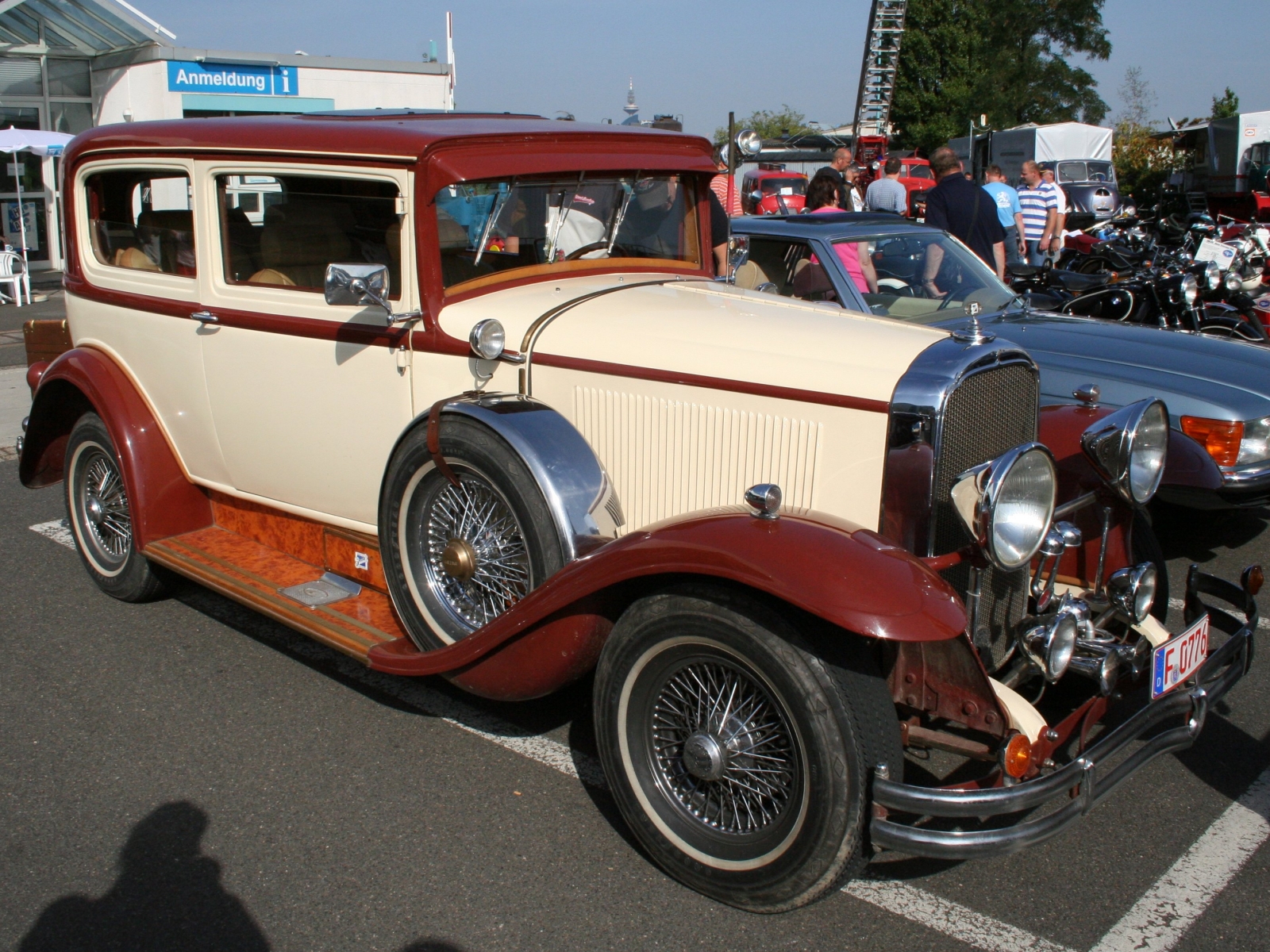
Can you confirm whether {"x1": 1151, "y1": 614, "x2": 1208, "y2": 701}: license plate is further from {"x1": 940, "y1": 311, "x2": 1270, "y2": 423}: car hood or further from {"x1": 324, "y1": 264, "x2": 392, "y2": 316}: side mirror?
{"x1": 324, "y1": 264, "x2": 392, "y2": 316}: side mirror

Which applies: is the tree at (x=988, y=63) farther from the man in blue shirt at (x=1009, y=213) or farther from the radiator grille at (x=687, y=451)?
the radiator grille at (x=687, y=451)

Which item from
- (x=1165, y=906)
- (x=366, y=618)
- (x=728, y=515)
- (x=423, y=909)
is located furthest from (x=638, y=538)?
(x=1165, y=906)

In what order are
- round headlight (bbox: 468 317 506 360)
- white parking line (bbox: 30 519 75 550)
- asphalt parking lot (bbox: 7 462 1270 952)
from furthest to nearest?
white parking line (bbox: 30 519 75 550)
round headlight (bbox: 468 317 506 360)
asphalt parking lot (bbox: 7 462 1270 952)

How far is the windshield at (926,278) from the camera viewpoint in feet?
18.2

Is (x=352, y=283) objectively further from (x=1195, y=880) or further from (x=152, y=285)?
(x=1195, y=880)

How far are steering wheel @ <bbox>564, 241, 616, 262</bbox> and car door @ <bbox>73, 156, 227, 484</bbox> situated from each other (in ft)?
4.44

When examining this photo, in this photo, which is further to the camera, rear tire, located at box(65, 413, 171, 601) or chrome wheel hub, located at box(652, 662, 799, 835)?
rear tire, located at box(65, 413, 171, 601)

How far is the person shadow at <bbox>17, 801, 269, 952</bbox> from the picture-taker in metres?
2.50

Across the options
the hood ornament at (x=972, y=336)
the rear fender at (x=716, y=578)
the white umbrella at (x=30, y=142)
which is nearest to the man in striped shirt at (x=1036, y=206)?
the hood ornament at (x=972, y=336)

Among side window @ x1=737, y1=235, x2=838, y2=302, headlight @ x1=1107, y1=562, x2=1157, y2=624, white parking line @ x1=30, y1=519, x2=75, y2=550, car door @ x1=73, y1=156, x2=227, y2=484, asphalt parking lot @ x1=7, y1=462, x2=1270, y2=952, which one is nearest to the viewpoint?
asphalt parking lot @ x1=7, y1=462, x2=1270, y2=952

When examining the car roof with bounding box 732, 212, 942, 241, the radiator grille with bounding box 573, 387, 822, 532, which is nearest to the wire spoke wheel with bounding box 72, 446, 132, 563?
the radiator grille with bounding box 573, 387, 822, 532

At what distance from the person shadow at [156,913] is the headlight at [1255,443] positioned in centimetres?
429

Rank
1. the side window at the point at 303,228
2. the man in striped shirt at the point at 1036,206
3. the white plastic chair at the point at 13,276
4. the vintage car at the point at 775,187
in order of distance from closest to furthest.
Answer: the side window at the point at 303,228 < the man in striped shirt at the point at 1036,206 < the white plastic chair at the point at 13,276 < the vintage car at the point at 775,187

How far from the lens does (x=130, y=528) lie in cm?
423
